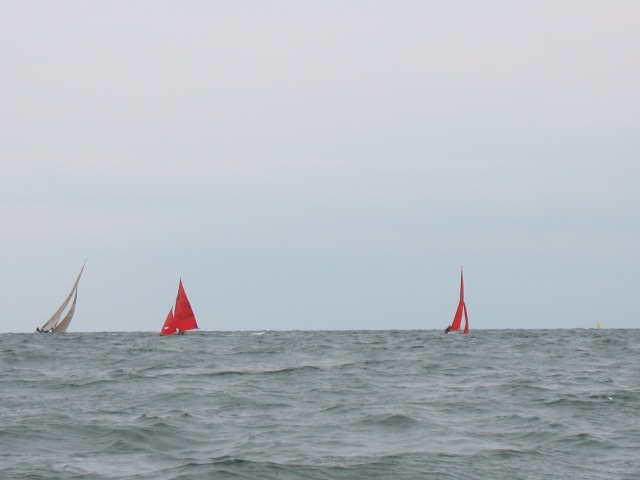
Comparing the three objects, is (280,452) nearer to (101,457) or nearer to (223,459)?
(223,459)

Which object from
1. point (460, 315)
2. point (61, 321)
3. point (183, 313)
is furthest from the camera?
point (61, 321)

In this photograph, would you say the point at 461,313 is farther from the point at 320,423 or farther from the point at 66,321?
the point at 320,423

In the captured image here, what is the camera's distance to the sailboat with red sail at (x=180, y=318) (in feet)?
242

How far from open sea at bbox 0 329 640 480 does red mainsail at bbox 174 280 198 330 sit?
43.6m

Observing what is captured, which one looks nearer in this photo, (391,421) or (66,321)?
(391,421)

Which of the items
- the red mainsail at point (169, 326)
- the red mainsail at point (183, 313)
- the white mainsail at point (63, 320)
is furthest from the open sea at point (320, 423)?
the white mainsail at point (63, 320)

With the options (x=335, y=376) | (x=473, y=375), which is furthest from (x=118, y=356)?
(x=473, y=375)

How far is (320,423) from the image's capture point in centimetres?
1694

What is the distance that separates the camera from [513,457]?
1361 centimetres

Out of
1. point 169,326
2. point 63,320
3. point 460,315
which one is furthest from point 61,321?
point 460,315

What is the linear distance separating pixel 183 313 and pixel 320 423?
58717mm

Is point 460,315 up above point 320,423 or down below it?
above

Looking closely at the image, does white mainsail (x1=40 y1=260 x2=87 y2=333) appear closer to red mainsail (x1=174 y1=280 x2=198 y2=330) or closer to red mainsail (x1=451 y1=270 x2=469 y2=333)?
red mainsail (x1=174 y1=280 x2=198 y2=330)

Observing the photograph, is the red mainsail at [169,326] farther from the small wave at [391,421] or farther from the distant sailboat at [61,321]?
the small wave at [391,421]
